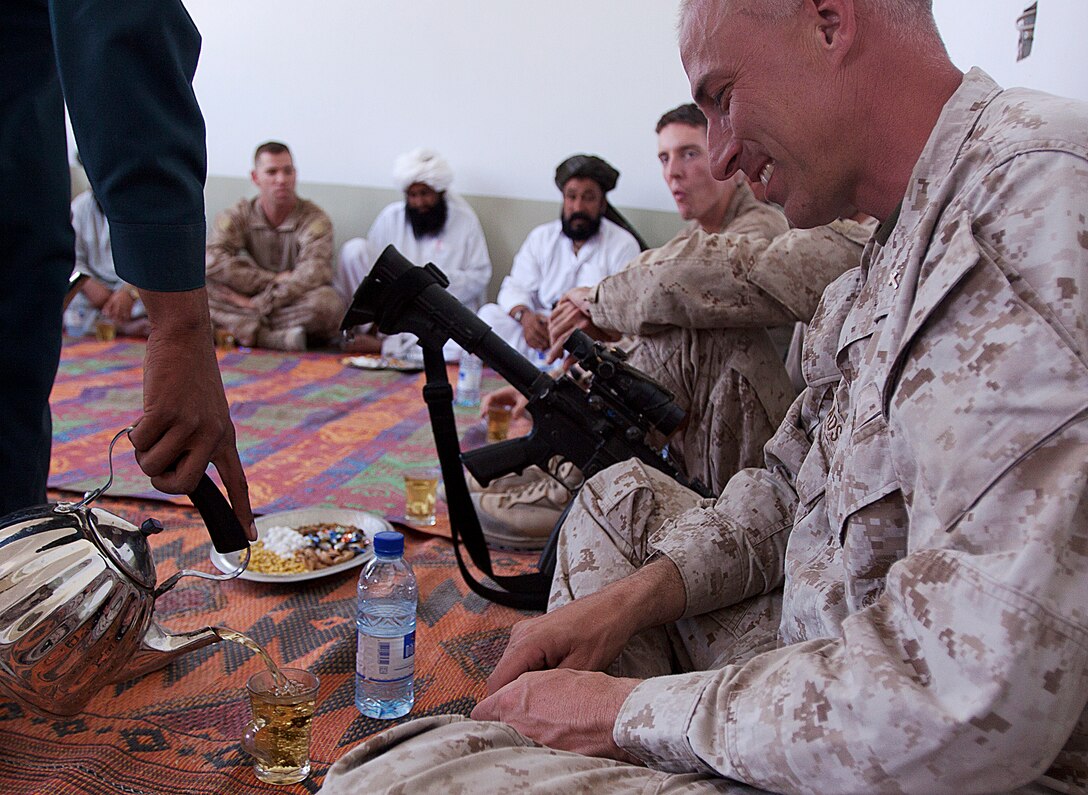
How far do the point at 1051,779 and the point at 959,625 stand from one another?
178mm

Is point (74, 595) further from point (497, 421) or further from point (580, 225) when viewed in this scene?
point (580, 225)

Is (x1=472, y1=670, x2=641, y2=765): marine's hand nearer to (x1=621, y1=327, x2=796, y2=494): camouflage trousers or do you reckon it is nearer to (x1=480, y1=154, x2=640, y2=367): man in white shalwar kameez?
(x1=621, y1=327, x2=796, y2=494): camouflage trousers

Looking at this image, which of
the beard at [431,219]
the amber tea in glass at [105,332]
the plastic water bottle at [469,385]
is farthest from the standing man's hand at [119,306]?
the plastic water bottle at [469,385]

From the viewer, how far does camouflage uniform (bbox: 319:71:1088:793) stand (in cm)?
60

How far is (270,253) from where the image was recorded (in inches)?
219

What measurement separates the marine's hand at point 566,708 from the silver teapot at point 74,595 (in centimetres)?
39

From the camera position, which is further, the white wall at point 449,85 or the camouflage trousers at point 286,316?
the white wall at point 449,85

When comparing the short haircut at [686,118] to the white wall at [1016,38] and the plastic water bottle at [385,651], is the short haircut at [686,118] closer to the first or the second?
the white wall at [1016,38]

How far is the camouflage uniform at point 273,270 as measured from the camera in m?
5.12

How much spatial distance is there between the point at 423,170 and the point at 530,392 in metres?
4.20

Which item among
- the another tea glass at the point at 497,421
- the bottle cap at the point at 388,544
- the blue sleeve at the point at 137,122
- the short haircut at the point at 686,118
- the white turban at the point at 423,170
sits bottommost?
the another tea glass at the point at 497,421

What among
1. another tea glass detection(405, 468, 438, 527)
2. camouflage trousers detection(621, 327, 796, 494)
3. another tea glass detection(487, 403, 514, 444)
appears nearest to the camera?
camouflage trousers detection(621, 327, 796, 494)

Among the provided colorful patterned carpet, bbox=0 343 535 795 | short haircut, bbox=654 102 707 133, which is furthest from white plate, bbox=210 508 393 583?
short haircut, bbox=654 102 707 133

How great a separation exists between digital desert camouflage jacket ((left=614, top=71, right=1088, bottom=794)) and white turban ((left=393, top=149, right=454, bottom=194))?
16.8 feet
